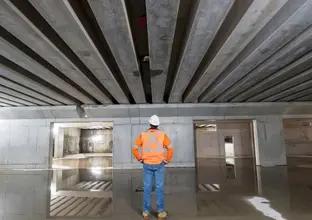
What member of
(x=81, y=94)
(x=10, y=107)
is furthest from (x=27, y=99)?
(x=81, y=94)

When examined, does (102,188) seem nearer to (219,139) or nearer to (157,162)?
(157,162)

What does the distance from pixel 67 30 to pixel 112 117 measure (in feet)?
23.0

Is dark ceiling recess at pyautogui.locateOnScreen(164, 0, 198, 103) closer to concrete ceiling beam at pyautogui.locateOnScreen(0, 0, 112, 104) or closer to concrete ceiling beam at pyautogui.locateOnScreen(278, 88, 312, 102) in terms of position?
concrete ceiling beam at pyautogui.locateOnScreen(0, 0, 112, 104)

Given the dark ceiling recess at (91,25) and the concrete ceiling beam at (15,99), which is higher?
the dark ceiling recess at (91,25)

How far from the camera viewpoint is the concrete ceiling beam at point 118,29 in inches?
116

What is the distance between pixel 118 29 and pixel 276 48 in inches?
118

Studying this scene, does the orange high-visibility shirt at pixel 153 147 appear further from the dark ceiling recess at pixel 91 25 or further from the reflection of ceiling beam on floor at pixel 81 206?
the dark ceiling recess at pixel 91 25

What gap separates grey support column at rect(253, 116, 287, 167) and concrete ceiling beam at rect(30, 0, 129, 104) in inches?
302

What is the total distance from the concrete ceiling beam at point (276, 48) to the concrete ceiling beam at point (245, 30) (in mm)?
258

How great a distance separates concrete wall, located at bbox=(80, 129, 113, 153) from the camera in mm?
24625

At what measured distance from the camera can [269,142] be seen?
10258mm

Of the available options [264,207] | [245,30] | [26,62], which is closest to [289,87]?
[245,30]

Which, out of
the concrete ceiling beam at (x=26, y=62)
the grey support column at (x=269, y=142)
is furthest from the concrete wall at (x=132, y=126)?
the concrete ceiling beam at (x=26, y=62)

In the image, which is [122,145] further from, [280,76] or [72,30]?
[72,30]
